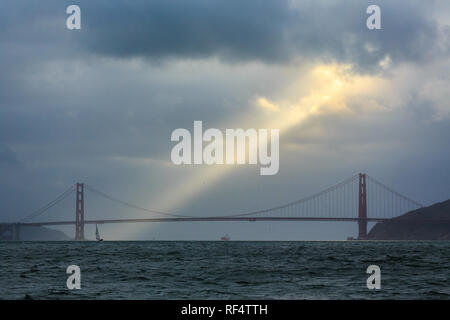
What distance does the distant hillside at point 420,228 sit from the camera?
15170 cm

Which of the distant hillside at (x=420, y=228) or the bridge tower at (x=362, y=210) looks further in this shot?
the distant hillside at (x=420, y=228)

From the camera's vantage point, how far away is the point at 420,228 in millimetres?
156000

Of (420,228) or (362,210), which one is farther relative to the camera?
(420,228)

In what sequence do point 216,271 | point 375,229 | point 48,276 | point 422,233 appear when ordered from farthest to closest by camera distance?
point 375,229, point 422,233, point 216,271, point 48,276

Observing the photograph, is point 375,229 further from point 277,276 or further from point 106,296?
point 106,296

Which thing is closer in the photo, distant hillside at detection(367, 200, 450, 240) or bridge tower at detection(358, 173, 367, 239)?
bridge tower at detection(358, 173, 367, 239)

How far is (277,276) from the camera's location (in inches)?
1221

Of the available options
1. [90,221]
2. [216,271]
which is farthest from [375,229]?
[216,271]

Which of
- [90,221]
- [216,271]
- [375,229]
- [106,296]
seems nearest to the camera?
[106,296]

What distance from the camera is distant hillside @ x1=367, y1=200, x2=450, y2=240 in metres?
152
